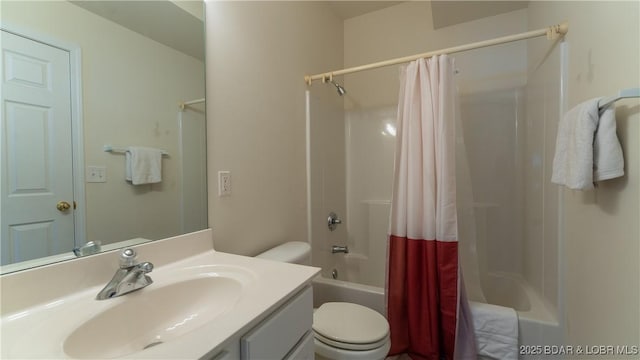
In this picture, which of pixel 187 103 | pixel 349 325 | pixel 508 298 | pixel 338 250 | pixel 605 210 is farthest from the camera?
pixel 338 250

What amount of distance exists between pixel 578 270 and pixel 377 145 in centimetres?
152

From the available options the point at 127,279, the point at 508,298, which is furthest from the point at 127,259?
the point at 508,298

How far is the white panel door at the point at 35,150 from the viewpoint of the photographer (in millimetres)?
641

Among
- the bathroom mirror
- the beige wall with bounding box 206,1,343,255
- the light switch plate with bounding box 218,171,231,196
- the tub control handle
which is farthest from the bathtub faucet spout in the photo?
the bathroom mirror

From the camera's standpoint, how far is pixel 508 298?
1832 millimetres

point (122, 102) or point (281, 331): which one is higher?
point (122, 102)

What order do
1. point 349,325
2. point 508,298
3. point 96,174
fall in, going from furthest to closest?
1. point 508,298
2. point 349,325
3. point 96,174

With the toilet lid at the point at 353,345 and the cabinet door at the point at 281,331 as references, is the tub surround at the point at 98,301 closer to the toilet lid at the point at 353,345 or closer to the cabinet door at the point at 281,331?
the cabinet door at the point at 281,331

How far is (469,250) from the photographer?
5.14 ft

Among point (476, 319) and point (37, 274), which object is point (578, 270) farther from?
point (37, 274)

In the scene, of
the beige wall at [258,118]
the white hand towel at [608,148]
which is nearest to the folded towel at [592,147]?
the white hand towel at [608,148]

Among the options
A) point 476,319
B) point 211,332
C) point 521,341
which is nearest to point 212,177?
point 211,332

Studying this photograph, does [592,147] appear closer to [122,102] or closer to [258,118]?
[258,118]

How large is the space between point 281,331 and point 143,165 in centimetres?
76
